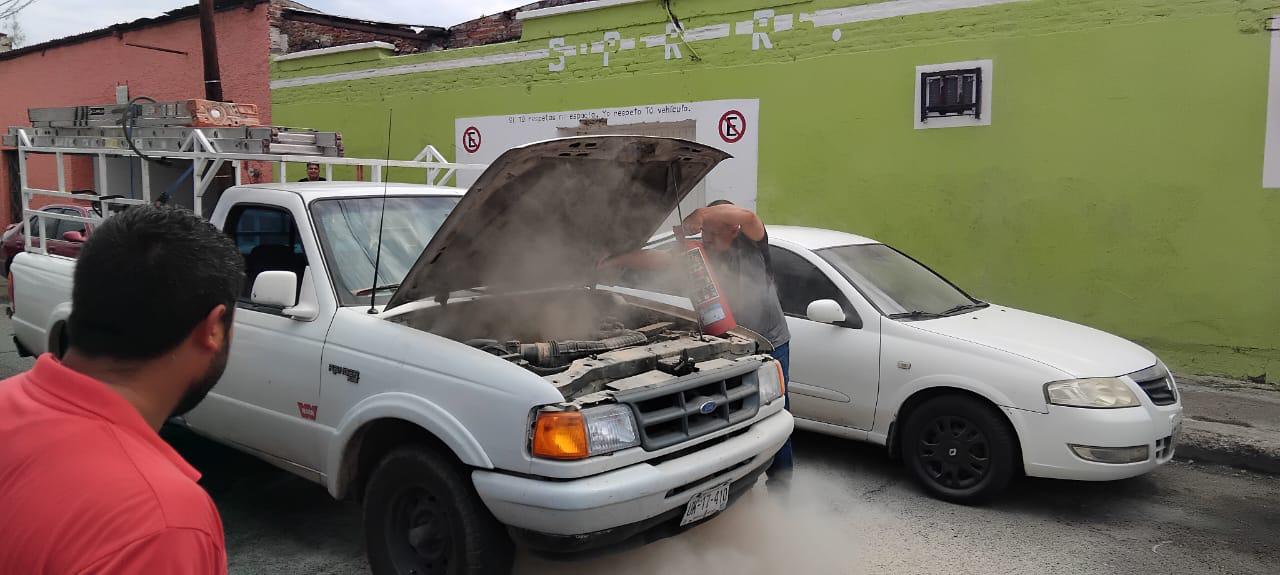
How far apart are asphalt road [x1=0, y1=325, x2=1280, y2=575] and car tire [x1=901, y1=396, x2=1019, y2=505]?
0.12 meters

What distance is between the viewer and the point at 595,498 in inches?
116

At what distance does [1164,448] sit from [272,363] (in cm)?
477

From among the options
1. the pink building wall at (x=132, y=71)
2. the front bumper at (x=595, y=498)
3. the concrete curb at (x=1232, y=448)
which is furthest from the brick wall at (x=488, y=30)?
the front bumper at (x=595, y=498)

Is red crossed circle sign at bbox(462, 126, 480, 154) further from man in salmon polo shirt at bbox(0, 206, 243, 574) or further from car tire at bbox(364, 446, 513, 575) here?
man in salmon polo shirt at bbox(0, 206, 243, 574)

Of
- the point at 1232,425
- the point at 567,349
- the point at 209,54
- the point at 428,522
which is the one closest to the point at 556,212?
the point at 567,349

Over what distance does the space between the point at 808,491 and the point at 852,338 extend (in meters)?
0.99

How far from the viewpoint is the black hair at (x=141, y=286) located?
132 centimetres

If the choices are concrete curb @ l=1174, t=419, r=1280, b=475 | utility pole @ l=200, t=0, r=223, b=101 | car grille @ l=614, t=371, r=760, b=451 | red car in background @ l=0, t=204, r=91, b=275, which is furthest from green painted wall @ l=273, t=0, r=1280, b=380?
utility pole @ l=200, t=0, r=223, b=101

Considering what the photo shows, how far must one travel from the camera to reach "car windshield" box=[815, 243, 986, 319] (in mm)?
5520

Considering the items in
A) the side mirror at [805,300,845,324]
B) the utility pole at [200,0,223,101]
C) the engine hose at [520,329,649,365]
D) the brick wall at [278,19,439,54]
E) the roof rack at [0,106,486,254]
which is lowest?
the side mirror at [805,300,845,324]

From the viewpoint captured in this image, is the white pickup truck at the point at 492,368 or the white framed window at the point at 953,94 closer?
the white pickup truck at the point at 492,368

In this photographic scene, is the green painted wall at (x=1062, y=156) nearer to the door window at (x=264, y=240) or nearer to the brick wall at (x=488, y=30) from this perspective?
the brick wall at (x=488, y=30)

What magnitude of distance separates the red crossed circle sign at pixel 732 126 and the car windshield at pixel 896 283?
4.17m

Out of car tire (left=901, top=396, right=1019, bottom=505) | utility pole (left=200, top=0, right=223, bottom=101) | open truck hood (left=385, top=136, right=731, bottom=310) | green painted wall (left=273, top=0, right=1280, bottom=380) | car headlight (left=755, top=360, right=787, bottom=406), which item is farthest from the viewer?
utility pole (left=200, top=0, right=223, bottom=101)
